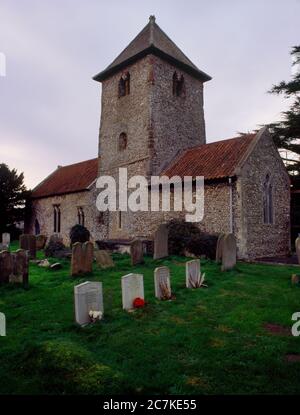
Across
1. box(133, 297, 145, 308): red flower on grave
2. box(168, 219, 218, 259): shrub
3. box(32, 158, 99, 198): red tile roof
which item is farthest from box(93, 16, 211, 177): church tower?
box(133, 297, 145, 308): red flower on grave

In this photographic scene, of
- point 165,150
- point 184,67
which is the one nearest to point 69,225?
point 165,150

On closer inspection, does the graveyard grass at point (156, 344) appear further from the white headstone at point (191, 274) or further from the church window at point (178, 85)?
the church window at point (178, 85)

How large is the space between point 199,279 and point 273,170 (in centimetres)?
966

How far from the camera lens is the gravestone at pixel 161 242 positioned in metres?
12.9

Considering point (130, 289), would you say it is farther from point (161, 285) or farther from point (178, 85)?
point (178, 85)

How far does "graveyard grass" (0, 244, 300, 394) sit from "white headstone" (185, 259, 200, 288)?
25 cm

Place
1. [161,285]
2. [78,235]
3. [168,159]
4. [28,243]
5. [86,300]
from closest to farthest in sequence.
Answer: [86,300] → [161,285] → [28,243] → [78,235] → [168,159]

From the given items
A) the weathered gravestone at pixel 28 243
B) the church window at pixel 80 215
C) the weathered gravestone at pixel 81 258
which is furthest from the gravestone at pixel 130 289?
the church window at pixel 80 215

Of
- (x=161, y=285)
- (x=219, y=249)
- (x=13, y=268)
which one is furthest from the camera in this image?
(x=219, y=249)

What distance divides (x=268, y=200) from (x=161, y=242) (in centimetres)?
621

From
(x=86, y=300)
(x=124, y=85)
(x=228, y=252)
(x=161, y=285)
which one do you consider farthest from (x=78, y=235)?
(x=86, y=300)

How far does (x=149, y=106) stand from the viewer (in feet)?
57.0

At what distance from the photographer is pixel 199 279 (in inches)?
333

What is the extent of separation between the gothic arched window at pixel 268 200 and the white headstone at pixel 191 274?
26.3 feet
